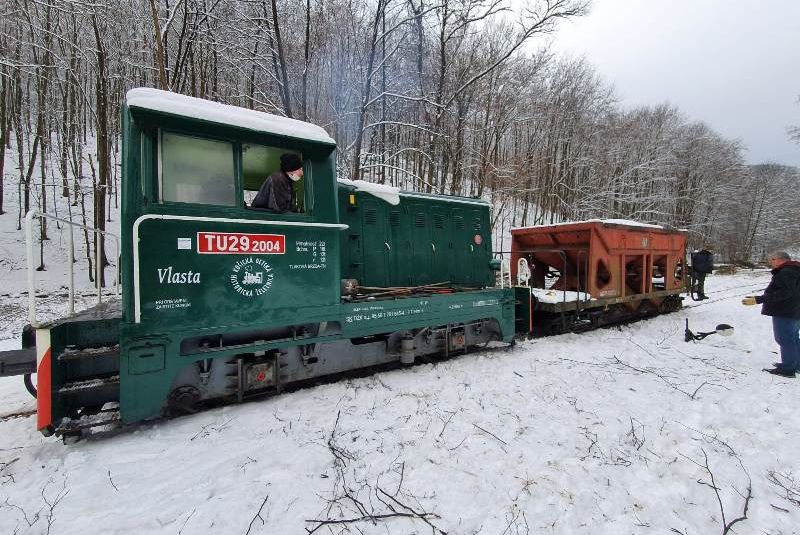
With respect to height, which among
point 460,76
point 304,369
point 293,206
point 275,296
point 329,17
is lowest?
point 304,369

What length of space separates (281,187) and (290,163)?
0.91ft

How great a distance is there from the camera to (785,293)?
5301 mm

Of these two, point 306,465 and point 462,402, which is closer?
point 306,465

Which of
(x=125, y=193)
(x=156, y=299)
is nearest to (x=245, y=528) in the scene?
(x=156, y=299)

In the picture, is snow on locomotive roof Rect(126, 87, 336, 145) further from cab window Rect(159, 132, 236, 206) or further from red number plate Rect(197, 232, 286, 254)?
red number plate Rect(197, 232, 286, 254)

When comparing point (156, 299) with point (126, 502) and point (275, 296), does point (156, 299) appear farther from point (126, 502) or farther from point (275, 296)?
point (126, 502)

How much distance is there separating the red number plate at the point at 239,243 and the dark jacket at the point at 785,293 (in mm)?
6909

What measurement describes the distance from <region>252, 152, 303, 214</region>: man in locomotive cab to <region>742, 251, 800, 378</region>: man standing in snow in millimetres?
6852

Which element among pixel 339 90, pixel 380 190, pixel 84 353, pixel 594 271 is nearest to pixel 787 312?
pixel 594 271

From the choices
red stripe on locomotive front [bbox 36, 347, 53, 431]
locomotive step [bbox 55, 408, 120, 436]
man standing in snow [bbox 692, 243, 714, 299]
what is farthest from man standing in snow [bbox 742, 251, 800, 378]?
red stripe on locomotive front [bbox 36, 347, 53, 431]

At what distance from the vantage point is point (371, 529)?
218 cm

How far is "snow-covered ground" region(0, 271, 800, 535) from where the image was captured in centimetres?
229

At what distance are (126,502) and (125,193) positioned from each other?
2.40 meters

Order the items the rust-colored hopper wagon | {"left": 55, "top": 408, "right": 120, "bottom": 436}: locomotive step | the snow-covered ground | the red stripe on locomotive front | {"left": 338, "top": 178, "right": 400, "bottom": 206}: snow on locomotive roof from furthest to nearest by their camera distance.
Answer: the rust-colored hopper wagon → {"left": 338, "top": 178, "right": 400, "bottom": 206}: snow on locomotive roof → {"left": 55, "top": 408, "right": 120, "bottom": 436}: locomotive step → the red stripe on locomotive front → the snow-covered ground
